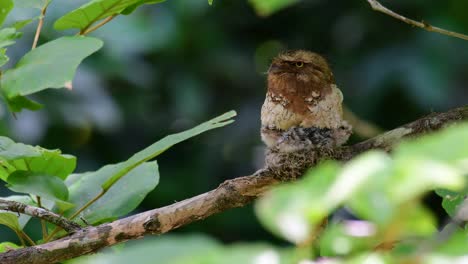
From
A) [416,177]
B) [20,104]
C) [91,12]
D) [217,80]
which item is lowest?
[217,80]

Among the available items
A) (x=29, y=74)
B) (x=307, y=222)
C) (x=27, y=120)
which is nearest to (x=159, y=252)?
(x=307, y=222)

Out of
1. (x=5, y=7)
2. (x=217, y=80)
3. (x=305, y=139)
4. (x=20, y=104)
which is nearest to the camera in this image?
(x=5, y=7)

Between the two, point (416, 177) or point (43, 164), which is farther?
point (43, 164)

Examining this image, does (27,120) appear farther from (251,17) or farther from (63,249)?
(63,249)

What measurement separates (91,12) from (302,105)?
2.29 ft

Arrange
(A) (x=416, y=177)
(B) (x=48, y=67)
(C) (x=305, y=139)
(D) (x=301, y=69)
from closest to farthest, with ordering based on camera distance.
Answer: (A) (x=416, y=177) < (B) (x=48, y=67) < (C) (x=305, y=139) < (D) (x=301, y=69)

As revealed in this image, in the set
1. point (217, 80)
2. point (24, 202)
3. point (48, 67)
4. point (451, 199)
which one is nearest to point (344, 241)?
point (48, 67)

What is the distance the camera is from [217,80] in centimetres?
480

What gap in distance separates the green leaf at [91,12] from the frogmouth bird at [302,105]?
575 millimetres

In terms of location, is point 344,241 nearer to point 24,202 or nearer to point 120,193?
point 120,193

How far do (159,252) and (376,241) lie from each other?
0.16 meters

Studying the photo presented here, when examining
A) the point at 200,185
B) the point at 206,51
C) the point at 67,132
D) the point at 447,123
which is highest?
the point at 447,123

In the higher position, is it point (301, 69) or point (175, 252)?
point (175, 252)

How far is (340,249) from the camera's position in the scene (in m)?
0.54
